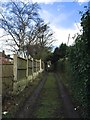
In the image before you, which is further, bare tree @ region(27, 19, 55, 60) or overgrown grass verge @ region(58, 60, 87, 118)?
bare tree @ region(27, 19, 55, 60)

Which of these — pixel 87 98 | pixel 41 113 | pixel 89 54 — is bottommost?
pixel 41 113

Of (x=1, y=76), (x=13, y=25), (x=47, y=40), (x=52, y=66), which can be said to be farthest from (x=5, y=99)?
(x=52, y=66)

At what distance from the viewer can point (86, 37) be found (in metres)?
7.71

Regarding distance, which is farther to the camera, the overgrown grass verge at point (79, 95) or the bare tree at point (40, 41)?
the bare tree at point (40, 41)

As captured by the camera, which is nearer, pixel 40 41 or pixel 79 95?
pixel 79 95

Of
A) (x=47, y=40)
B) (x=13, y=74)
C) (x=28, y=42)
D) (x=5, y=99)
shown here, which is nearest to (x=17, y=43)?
(x=28, y=42)

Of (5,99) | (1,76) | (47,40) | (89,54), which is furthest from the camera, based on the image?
(47,40)

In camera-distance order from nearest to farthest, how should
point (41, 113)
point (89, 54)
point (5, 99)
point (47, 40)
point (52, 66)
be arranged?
point (89, 54) < point (41, 113) < point (5, 99) < point (47, 40) < point (52, 66)

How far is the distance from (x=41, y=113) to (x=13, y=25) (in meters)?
33.6

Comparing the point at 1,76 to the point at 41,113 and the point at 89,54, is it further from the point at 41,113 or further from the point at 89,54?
the point at 89,54

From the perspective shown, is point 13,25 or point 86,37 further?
point 13,25

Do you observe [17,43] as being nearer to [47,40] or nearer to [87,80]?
[47,40]

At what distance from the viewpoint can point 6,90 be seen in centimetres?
1331

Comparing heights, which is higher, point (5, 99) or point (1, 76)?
point (1, 76)
